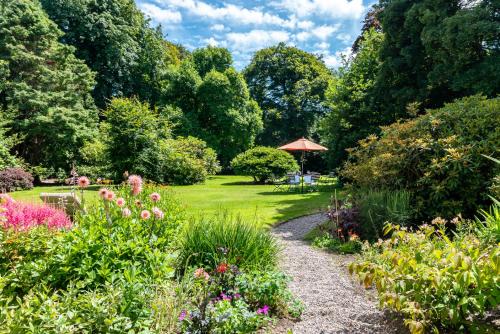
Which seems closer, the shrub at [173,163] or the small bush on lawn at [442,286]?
the small bush on lawn at [442,286]

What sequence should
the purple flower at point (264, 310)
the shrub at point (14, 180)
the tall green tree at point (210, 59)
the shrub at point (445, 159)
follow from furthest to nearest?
the tall green tree at point (210, 59)
the shrub at point (14, 180)
the shrub at point (445, 159)
the purple flower at point (264, 310)

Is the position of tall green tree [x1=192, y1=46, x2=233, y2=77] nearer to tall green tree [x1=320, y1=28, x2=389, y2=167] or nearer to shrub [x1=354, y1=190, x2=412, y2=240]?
tall green tree [x1=320, y1=28, x2=389, y2=167]

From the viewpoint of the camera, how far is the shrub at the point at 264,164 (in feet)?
63.1

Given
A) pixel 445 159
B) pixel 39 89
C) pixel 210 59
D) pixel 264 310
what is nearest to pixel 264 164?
pixel 39 89

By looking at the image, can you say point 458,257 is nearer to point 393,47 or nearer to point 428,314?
point 428,314

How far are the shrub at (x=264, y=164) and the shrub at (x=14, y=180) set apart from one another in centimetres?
963

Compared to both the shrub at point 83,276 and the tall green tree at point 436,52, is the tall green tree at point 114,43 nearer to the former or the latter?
the tall green tree at point 436,52

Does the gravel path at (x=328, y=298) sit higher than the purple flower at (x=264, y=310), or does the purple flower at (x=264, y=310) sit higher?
the purple flower at (x=264, y=310)

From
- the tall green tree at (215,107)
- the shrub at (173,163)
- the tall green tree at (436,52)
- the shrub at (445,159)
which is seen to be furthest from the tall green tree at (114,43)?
the shrub at (445,159)

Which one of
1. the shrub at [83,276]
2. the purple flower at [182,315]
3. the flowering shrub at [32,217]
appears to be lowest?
the purple flower at [182,315]

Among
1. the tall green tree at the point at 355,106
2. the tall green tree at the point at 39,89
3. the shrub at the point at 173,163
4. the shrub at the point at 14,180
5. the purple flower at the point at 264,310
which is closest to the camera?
the purple flower at the point at 264,310

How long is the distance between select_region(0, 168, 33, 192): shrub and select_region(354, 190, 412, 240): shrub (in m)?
14.1

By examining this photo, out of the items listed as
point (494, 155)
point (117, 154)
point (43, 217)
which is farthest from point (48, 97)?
point (494, 155)

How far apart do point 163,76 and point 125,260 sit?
91.4ft
